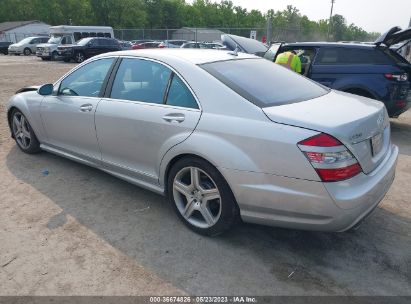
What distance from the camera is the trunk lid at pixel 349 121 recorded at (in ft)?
8.64

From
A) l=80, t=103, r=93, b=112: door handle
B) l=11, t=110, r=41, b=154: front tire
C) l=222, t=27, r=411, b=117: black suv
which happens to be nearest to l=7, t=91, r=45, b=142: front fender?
l=11, t=110, r=41, b=154: front tire

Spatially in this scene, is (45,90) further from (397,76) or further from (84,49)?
(84,49)

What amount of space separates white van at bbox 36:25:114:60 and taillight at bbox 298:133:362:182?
2571 centimetres

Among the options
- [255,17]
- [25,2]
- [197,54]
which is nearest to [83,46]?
[197,54]

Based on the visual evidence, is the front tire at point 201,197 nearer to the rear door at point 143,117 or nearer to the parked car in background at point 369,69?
the rear door at point 143,117

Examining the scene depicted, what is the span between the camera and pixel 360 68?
21.7 feet

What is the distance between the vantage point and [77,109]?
4.17 meters

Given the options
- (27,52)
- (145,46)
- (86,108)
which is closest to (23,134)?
(86,108)

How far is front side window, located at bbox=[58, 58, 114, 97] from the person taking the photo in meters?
4.07

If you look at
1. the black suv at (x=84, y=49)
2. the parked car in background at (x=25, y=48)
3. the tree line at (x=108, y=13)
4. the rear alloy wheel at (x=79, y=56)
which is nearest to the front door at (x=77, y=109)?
the black suv at (x=84, y=49)

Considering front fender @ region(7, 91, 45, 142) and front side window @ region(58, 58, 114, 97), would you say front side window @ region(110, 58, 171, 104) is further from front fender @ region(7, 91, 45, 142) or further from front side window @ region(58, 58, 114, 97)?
front fender @ region(7, 91, 45, 142)

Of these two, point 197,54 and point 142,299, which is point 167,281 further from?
point 197,54

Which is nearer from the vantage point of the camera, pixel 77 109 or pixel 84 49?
pixel 77 109

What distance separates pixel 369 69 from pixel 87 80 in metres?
4.84
